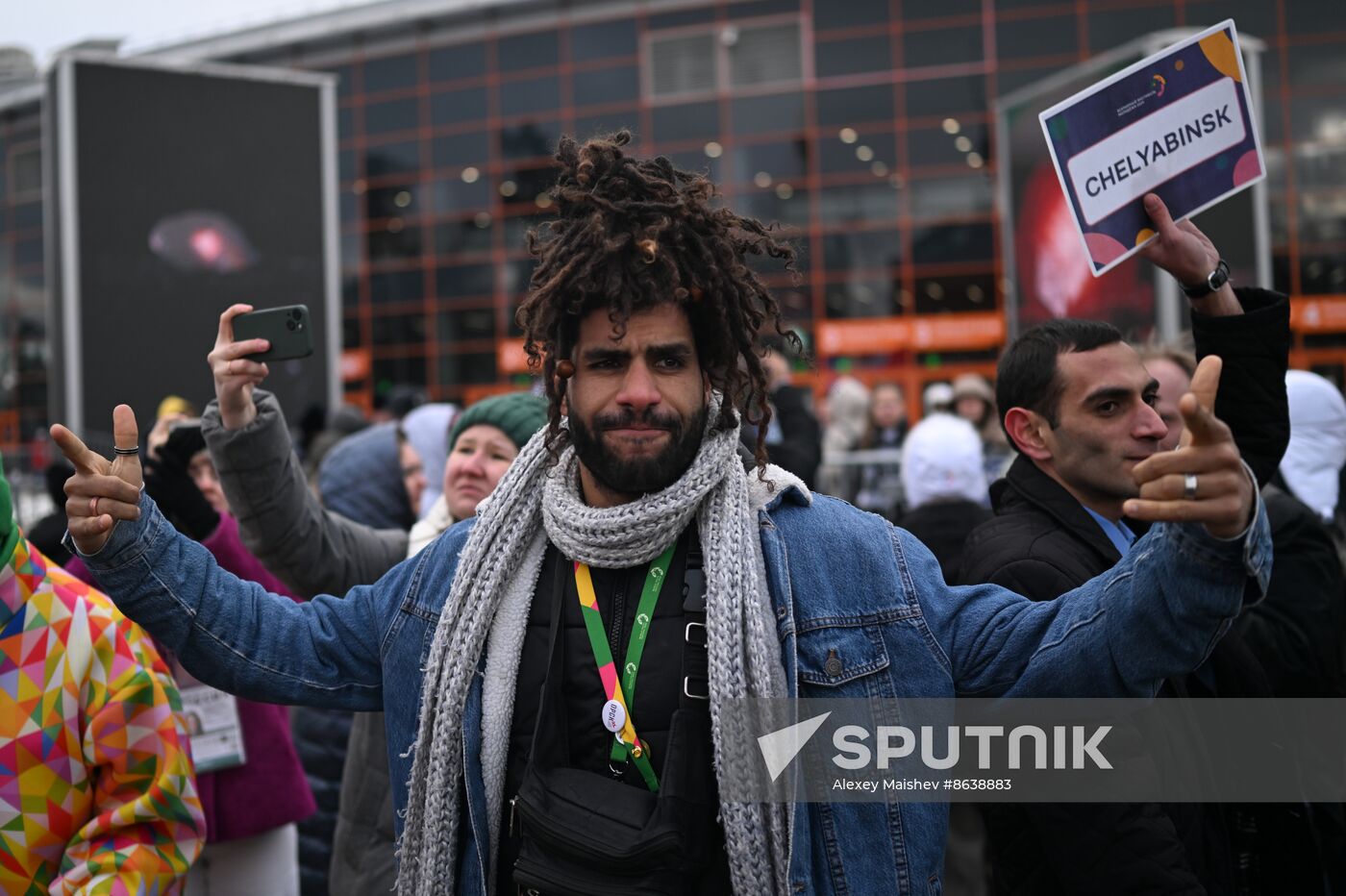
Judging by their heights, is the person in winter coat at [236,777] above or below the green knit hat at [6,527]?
below

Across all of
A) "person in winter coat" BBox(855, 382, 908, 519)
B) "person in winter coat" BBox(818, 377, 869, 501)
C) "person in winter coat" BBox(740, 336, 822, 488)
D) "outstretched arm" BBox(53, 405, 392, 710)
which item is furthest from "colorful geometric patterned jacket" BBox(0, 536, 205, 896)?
"person in winter coat" BBox(818, 377, 869, 501)

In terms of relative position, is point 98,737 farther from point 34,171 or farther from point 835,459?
point 34,171

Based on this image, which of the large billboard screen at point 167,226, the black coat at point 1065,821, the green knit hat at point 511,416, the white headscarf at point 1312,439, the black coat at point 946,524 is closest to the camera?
the black coat at point 1065,821

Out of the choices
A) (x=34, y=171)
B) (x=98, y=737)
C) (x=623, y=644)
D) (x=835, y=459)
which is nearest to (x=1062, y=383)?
(x=623, y=644)

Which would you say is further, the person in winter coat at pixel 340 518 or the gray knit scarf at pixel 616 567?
the person in winter coat at pixel 340 518

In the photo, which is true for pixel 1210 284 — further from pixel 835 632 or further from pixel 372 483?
pixel 372 483

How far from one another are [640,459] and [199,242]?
7.47 meters

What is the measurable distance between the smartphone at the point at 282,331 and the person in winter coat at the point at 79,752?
644mm

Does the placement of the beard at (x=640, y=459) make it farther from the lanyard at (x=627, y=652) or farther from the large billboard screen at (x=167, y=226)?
the large billboard screen at (x=167, y=226)

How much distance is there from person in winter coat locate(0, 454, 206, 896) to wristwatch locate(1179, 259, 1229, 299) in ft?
8.21

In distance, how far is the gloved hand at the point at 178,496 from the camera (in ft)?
11.3

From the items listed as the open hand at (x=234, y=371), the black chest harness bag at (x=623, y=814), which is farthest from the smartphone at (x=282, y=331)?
the black chest harness bag at (x=623, y=814)

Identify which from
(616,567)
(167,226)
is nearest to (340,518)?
(616,567)

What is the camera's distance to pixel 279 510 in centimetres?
317
